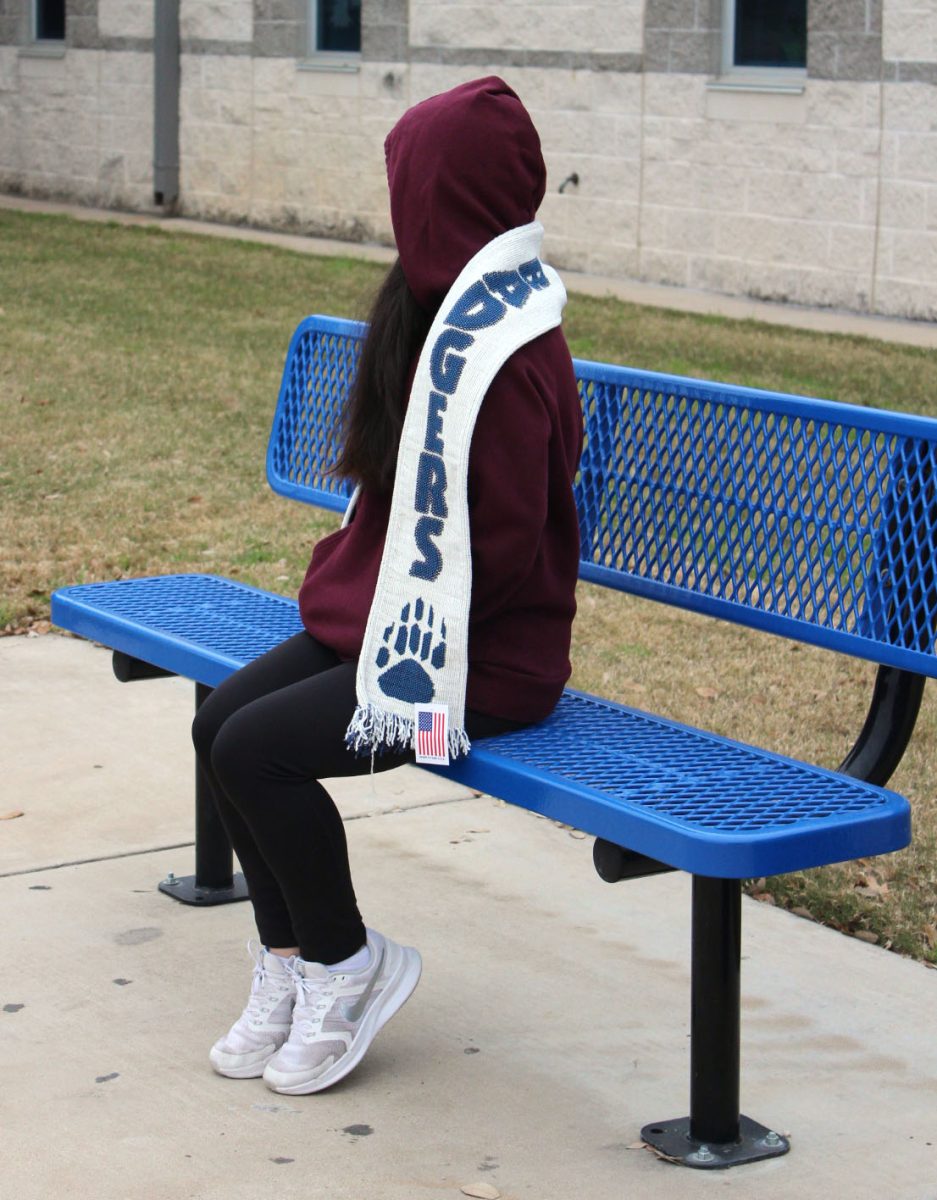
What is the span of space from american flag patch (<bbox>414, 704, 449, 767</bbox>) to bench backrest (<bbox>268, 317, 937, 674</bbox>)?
0.83 meters

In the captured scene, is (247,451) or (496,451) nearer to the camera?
(496,451)

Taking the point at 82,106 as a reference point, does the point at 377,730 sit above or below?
below

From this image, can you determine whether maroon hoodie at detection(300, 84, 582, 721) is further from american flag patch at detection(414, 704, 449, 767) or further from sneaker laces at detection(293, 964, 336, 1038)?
sneaker laces at detection(293, 964, 336, 1038)

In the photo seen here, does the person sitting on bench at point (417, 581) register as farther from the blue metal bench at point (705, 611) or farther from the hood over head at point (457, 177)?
the blue metal bench at point (705, 611)

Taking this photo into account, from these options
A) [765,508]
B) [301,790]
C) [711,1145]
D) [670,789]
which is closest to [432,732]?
[301,790]

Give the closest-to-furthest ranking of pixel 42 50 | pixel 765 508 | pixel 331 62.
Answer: pixel 765 508 → pixel 331 62 → pixel 42 50

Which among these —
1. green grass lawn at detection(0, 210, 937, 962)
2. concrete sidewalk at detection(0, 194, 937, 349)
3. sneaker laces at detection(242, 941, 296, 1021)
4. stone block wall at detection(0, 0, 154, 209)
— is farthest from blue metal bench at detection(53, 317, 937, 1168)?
stone block wall at detection(0, 0, 154, 209)

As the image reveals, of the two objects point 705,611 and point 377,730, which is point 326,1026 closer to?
point 377,730

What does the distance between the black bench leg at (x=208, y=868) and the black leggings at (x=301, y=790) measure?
30.5 inches

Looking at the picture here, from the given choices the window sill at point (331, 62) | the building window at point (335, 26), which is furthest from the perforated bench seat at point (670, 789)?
the building window at point (335, 26)

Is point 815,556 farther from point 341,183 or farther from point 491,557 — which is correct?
point 341,183

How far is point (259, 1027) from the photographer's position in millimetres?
3252

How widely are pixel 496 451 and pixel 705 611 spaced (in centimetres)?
90

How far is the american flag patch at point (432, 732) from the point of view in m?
3.04
